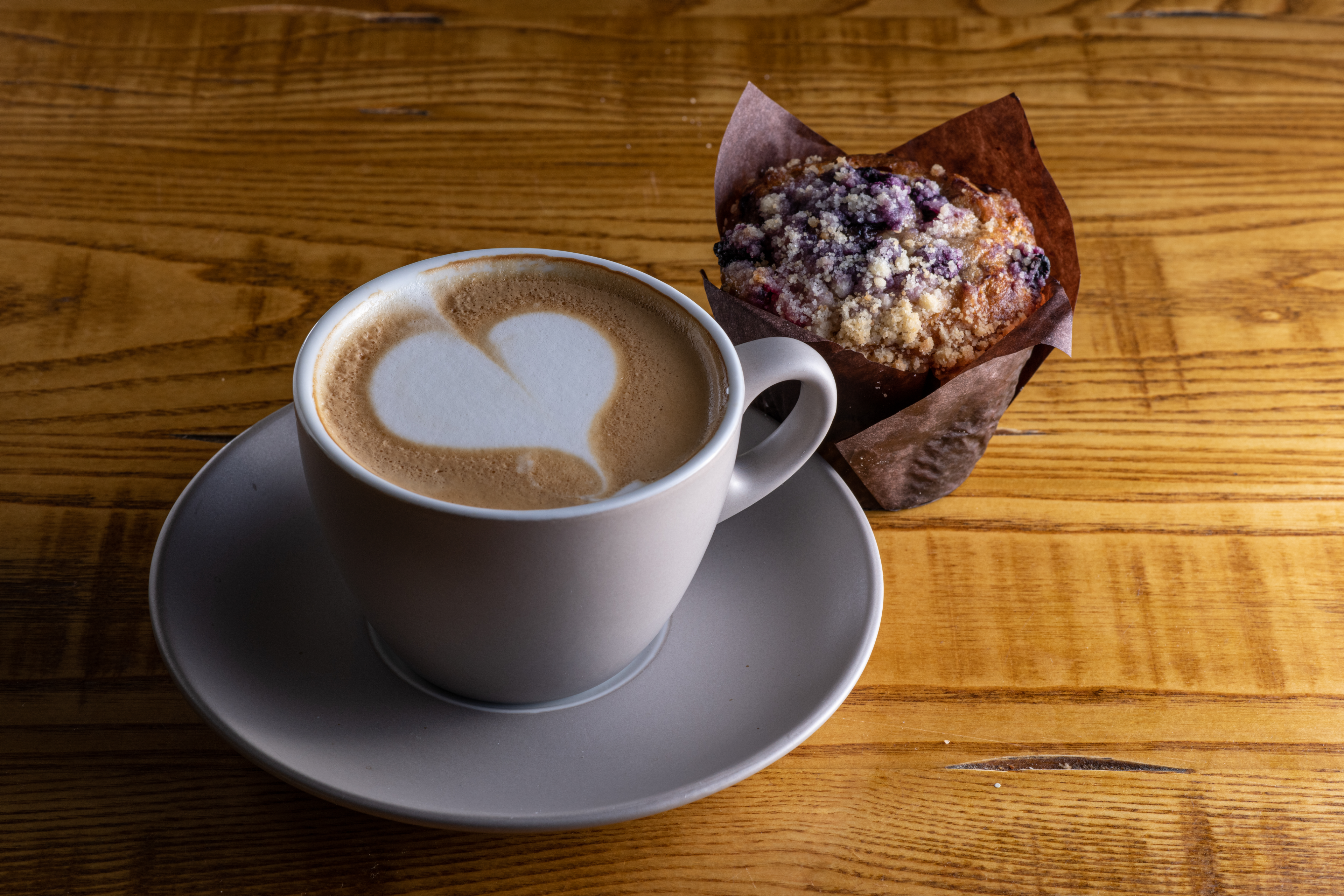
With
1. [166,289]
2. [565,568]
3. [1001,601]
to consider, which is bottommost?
[1001,601]

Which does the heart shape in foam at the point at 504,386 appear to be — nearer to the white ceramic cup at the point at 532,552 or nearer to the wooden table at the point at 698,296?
the white ceramic cup at the point at 532,552

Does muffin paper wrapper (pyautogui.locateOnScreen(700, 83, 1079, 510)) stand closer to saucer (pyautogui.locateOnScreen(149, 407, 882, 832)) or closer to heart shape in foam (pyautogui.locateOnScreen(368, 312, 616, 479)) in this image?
saucer (pyautogui.locateOnScreen(149, 407, 882, 832))

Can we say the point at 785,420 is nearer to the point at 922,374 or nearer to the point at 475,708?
the point at 922,374

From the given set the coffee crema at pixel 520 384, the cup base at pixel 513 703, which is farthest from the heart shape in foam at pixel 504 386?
the cup base at pixel 513 703

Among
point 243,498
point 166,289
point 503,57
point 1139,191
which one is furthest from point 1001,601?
point 503,57

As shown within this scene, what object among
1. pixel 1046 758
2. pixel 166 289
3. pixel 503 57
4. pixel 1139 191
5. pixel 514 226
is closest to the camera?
pixel 1046 758

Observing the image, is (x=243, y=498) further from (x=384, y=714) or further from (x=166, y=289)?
(x=166, y=289)

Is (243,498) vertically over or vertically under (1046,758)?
over

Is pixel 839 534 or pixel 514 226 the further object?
pixel 514 226
